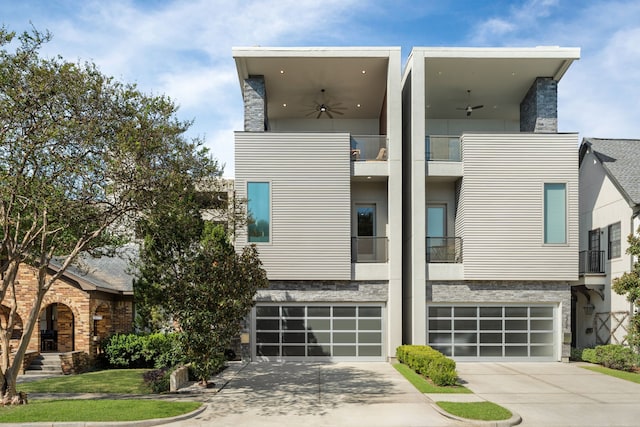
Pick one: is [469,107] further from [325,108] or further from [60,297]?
[60,297]

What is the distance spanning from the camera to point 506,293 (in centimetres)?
2272

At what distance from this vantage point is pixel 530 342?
23078mm

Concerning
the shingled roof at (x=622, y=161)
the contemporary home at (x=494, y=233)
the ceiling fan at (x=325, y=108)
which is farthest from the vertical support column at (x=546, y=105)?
the ceiling fan at (x=325, y=108)

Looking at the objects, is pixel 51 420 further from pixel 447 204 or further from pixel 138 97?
pixel 447 204

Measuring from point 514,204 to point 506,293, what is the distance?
348 centimetres

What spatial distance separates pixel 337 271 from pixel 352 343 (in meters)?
3.02

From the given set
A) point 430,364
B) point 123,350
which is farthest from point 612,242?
point 123,350

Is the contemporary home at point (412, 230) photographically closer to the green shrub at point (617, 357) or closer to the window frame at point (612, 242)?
the green shrub at point (617, 357)

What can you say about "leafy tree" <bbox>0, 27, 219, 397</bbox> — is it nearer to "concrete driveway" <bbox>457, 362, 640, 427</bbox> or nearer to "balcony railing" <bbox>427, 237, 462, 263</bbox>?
"concrete driveway" <bbox>457, 362, 640, 427</bbox>

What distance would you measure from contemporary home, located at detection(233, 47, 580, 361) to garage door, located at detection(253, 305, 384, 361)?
0.04 m

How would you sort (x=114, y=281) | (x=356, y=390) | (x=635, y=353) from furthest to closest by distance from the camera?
(x=114, y=281)
(x=635, y=353)
(x=356, y=390)

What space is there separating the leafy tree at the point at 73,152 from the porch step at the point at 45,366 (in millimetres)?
8107

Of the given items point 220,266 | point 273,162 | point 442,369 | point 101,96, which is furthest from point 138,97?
point 442,369

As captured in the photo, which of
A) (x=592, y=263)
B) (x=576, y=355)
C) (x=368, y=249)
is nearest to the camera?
(x=576, y=355)
